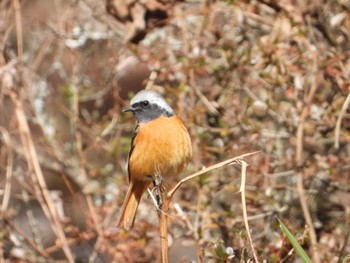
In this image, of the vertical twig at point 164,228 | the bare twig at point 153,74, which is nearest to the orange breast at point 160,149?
the bare twig at point 153,74

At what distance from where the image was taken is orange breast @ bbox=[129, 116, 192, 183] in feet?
14.1

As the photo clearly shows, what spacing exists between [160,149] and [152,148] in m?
0.05

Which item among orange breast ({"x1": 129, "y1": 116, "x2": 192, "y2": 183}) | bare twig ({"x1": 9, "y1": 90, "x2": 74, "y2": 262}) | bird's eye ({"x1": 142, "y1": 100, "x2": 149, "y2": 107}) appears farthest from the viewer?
bare twig ({"x1": 9, "y1": 90, "x2": 74, "y2": 262})

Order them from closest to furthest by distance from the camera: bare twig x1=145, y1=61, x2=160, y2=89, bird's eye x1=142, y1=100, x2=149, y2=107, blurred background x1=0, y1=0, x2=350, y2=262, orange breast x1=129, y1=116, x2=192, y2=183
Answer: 1. orange breast x1=129, y1=116, x2=192, y2=183
2. bird's eye x1=142, y1=100, x2=149, y2=107
3. blurred background x1=0, y1=0, x2=350, y2=262
4. bare twig x1=145, y1=61, x2=160, y2=89

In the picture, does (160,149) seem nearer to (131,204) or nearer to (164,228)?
(131,204)

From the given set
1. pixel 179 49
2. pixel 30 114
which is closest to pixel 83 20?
pixel 30 114

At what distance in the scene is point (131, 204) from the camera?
4.44 metres

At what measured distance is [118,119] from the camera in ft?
20.0

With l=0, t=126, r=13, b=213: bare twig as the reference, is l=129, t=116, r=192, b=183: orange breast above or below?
above

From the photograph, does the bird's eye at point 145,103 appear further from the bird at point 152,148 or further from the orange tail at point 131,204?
the orange tail at point 131,204

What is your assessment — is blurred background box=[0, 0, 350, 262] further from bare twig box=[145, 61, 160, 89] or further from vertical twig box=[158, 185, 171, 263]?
vertical twig box=[158, 185, 171, 263]

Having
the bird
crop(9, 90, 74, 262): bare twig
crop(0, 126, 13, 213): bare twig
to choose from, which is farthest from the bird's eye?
crop(0, 126, 13, 213): bare twig

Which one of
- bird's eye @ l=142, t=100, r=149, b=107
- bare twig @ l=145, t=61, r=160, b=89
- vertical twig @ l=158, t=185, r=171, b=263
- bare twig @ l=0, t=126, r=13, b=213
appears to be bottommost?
bare twig @ l=0, t=126, r=13, b=213

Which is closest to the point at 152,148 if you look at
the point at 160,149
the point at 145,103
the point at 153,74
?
the point at 160,149
